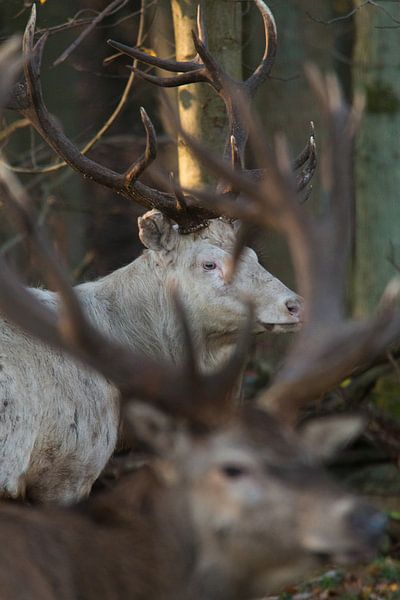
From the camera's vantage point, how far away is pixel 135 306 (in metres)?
6.51

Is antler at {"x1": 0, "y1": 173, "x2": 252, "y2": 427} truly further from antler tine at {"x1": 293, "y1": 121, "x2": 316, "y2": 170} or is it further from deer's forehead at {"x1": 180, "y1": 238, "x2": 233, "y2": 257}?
antler tine at {"x1": 293, "y1": 121, "x2": 316, "y2": 170}

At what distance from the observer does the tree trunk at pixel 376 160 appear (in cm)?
1037

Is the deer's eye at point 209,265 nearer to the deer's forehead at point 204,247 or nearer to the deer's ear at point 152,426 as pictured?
the deer's forehead at point 204,247

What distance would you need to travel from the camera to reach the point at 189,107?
306 inches

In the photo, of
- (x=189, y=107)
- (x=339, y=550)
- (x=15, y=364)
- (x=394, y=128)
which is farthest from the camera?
(x=394, y=128)

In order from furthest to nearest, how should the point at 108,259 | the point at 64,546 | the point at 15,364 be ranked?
the point at 108,259
the point at 15,364
the point at 64,546

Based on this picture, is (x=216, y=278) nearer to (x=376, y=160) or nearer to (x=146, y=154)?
(x=146, y=154)

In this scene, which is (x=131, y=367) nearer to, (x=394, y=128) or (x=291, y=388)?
(x=291, y=388)

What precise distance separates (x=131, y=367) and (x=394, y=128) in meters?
7.46

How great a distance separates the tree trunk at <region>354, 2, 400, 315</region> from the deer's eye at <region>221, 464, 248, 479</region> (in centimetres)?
706

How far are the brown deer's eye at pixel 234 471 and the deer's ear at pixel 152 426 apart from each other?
235mm

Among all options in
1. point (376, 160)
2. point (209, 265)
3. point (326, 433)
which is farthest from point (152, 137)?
point (376, 160)

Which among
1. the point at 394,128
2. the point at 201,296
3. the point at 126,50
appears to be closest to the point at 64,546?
the point at 201,296

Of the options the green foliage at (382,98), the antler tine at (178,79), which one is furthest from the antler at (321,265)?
the green foliage at (382,98)
